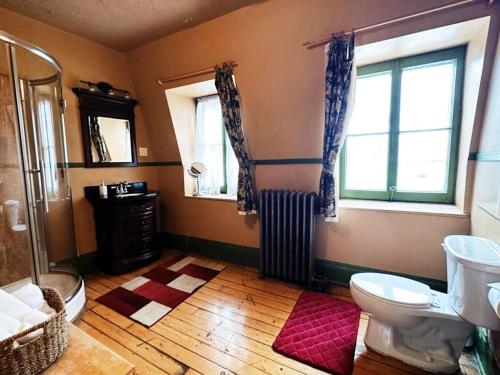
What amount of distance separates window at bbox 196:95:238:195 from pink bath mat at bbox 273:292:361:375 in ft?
5.35

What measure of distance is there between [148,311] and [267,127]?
1938mm

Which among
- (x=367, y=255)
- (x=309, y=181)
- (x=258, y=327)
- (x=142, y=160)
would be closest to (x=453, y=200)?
(x=367, y=255)

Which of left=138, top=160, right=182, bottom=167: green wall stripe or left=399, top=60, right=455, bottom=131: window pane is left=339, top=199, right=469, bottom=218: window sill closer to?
left=399, top=60, right=455, bottom=131: window pane

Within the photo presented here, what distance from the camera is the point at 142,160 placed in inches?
123

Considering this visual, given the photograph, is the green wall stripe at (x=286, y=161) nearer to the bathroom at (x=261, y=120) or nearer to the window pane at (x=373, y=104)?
the bathroom at (x=261, y=120)

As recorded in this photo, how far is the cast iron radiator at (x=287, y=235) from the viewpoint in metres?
2.13

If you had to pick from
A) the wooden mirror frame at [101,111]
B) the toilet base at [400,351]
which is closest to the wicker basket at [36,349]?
the toilet base at [400,351]

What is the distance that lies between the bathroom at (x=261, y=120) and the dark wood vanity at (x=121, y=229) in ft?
0.51

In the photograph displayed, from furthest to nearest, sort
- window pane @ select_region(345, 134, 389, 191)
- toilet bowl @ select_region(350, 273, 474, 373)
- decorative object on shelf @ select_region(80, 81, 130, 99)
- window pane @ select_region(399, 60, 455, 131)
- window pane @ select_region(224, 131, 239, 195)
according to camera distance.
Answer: window pane @ select_region(224, 131, 239, 195)
decorative object on shelf @ select_region(80, 81, 130, 99)
window pane @ select_region(345, 134, 389, 191)
window pane @ select_region(399, 60, 455, 131)
toilet bowl @ select_region(350, 273, 474, 373)

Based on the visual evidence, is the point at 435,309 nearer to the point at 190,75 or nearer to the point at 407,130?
the point at 407,130

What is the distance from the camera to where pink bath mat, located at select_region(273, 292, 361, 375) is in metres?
1.43

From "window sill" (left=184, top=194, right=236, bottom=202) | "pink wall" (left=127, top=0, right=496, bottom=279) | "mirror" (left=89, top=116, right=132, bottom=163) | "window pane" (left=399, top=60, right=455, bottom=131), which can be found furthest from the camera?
"window sill" (left=184, top=194, right=236, bottom=202)

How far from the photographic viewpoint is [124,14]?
2033mm

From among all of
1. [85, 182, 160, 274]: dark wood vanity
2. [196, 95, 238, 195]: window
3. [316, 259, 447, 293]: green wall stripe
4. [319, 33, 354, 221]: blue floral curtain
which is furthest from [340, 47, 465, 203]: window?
[85, 182, 160, 274]: dark wood vanity
